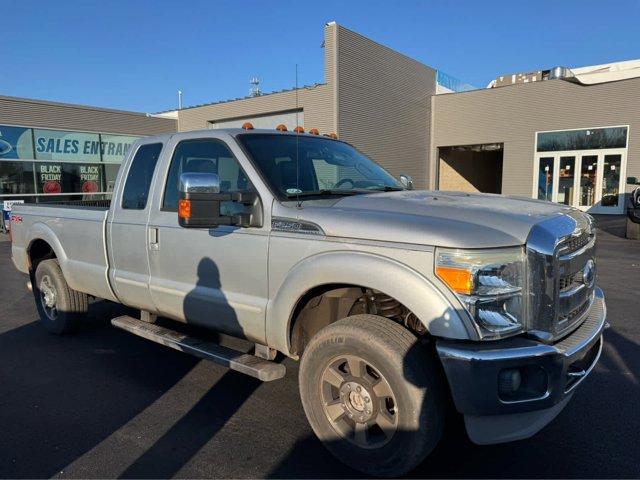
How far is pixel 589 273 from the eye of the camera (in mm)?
3264

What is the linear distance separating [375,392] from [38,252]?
15.8ft

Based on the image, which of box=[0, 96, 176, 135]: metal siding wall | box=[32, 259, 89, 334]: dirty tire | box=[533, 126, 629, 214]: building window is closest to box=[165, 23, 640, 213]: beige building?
box=[533, 126, 629, 214]: building window

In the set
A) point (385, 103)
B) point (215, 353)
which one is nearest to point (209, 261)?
point (215, 353)

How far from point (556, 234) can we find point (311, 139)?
2.21 m

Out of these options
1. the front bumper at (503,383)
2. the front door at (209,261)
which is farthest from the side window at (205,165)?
the front bumper at (503,383)

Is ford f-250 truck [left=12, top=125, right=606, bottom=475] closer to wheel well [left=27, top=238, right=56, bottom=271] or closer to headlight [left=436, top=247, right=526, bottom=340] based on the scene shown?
headlight [left=436, top=247, right=526, bottom=340]

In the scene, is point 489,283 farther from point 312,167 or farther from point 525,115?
A: point 525,115

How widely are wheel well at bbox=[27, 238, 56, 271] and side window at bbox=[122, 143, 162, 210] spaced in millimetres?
1960

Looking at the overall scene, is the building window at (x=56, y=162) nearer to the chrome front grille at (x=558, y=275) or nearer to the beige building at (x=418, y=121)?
the beige building at (x=418, y=121)

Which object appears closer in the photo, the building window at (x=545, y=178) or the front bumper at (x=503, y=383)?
the front bumper at (x=503, y=383)

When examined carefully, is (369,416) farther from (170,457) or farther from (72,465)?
(72,465)

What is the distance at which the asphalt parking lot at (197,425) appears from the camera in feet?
10.00

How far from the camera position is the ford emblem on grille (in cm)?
315

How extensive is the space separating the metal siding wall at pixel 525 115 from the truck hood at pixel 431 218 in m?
18.2
